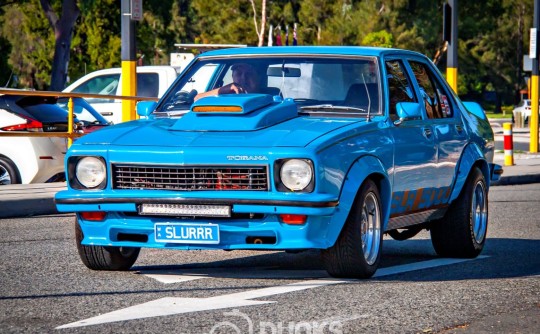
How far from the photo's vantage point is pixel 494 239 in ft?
39.8

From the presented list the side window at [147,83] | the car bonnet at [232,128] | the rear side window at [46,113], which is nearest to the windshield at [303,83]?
the car bonnet at [232,128]

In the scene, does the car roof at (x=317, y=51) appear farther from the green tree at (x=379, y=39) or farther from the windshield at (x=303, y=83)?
the green tree at (x=379, y=39)

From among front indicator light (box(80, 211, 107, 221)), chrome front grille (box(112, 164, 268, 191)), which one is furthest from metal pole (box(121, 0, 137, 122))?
chrome front grille (box(112, 164, 268, 191))

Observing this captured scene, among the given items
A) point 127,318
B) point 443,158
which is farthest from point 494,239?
point 127,318

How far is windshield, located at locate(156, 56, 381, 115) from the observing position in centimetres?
941

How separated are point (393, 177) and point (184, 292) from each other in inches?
75.5

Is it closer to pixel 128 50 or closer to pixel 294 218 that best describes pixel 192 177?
pixel 294 218

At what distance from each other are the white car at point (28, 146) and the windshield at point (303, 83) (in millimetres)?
7414

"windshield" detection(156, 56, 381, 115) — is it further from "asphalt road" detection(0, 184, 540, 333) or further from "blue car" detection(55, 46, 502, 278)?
"asphalt road" detection(0, 184, 540, 333)

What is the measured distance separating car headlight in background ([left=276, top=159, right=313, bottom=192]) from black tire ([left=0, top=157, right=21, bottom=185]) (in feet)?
32.1

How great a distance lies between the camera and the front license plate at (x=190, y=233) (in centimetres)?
820

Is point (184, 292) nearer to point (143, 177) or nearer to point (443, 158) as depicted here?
point (143, 177)

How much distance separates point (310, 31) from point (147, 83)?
68522mm

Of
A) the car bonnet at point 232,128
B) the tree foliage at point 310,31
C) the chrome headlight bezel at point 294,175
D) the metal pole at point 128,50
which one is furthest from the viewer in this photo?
the tree foliage at point 310,31
